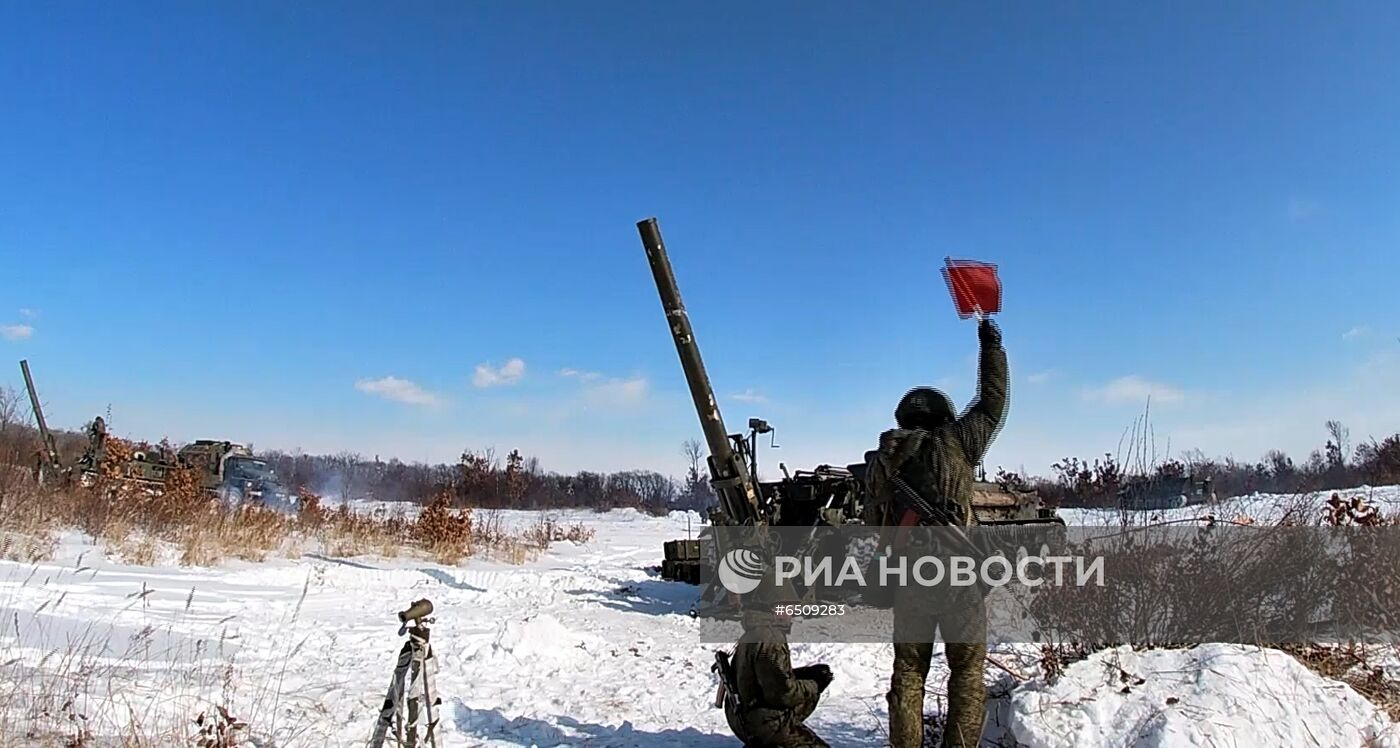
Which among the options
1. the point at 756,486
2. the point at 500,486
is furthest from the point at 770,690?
the point at 500,486

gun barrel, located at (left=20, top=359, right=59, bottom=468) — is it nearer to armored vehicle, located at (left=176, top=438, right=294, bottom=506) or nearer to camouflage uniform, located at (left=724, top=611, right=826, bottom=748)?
armored vehicle, located at (left=176, top=438, right=294, bottom=506)

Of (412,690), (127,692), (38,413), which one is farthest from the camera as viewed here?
(38,413)

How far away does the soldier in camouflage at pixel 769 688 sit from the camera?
13.1 ft

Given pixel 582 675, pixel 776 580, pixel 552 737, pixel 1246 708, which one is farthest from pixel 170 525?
pixel 1246 708

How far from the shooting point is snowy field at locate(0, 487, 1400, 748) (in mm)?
3873

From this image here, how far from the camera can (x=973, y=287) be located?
13.0 feet

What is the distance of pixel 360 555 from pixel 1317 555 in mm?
12549

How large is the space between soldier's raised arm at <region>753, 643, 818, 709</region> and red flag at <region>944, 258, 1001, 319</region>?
1756 millimetres

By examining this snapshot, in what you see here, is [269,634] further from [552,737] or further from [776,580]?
[776,580]

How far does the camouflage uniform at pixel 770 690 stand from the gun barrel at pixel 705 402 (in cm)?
566

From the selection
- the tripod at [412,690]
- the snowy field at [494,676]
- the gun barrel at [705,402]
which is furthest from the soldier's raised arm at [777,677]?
the gun barrel at [705,402]

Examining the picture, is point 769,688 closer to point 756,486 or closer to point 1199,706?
point 1199,706

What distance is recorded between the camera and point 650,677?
6598mm

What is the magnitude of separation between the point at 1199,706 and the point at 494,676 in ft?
14.8
